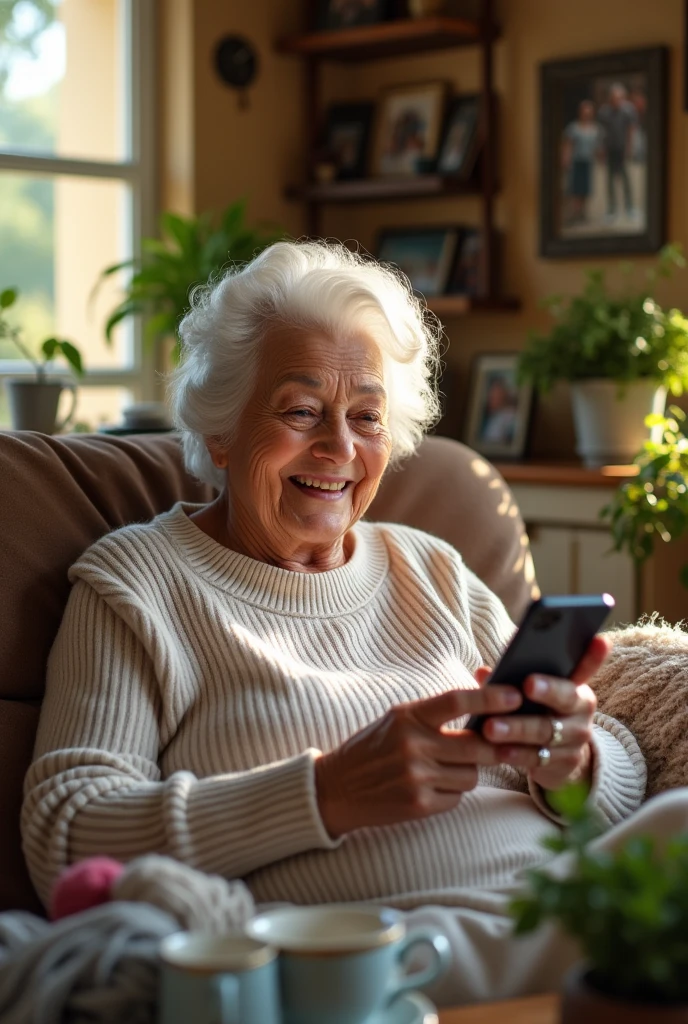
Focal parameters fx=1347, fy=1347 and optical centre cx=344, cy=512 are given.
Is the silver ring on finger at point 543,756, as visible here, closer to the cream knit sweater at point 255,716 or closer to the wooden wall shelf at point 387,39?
the cream knit sweater at point 255,716

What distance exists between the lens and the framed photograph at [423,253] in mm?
4246

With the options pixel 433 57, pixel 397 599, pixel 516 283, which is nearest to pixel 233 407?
pixel 397 599

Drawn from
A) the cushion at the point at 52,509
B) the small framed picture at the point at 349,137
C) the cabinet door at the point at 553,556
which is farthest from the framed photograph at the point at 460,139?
the cushion at the point at 52,509

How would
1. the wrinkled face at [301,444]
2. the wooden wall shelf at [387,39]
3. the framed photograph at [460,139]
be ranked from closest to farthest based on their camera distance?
the wrinkled face at [301,444] → the wooden wall shelf at [387,39] → the framed photograph at [460,139]

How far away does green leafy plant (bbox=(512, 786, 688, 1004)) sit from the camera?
31.5 inches

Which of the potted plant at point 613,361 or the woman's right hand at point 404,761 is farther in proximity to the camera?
the potted plant at point 613,361

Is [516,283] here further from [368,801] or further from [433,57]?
[368,801]

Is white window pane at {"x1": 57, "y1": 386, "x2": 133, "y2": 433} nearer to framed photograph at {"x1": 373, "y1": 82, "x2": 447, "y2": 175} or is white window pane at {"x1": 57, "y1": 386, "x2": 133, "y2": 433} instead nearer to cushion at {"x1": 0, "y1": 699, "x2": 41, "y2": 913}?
framed photograph at {"x1": 373, "y1": 82, "x2": 447, "y2": 175}

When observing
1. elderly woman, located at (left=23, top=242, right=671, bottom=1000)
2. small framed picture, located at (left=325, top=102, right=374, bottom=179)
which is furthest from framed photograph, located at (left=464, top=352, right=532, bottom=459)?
elderly woman, located at (left=23, top=242, right=671, bottom=1000)

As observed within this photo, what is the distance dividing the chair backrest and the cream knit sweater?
91 millimetres

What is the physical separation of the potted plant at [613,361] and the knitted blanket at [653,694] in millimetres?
1729

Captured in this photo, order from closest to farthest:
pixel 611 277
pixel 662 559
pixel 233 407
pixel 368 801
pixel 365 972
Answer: pixel 365 972 < pixel 368 801 < pixel 233 407 < pixel 662 559 < pixel 611 277

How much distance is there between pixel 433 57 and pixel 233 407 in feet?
9.53

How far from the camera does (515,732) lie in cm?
140
